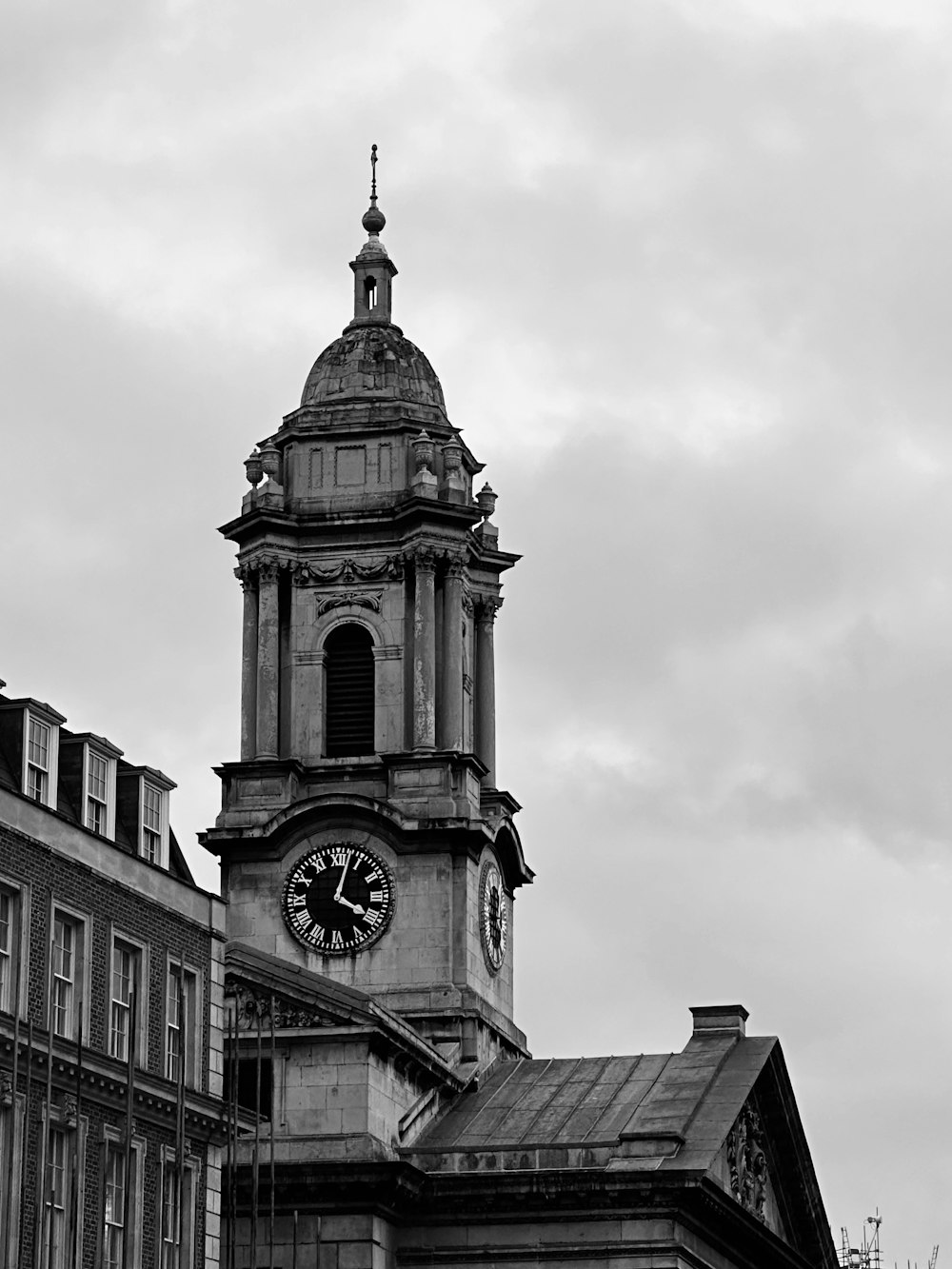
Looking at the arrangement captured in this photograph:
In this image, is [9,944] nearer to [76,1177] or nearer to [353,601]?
[76,1177]

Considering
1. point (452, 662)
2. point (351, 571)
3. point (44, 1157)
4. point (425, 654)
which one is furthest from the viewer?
point (351, 571)

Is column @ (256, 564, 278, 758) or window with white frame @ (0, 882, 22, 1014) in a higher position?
column @ (256, 564, 278, 758)

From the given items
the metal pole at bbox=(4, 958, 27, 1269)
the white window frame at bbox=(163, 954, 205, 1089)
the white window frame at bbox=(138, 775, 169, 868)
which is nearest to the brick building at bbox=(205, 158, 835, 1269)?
the white window frame at bbox=(163, 954, 205, 1089)

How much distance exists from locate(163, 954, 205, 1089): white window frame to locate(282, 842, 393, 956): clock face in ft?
87.1

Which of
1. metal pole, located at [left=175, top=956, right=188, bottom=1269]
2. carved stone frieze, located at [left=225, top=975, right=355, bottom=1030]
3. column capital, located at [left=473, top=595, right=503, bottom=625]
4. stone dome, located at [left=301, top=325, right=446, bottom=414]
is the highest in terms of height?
stone dome, located at [left=301, top=325, right=446, bottom=414]

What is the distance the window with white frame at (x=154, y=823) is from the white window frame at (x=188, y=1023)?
2.45 meters

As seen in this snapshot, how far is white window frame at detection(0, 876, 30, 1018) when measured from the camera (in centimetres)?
6119

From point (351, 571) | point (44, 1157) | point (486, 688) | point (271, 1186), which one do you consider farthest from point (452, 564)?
point (44, 1157)

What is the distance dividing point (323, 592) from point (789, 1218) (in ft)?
79.8

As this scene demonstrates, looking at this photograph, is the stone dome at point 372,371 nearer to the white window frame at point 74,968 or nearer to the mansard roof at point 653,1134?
the mansard roof at point 653,1134

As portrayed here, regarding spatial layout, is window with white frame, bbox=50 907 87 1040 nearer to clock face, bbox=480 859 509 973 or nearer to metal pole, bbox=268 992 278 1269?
metal pole, bbox=268 992 278 1269

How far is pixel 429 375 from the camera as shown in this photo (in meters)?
106

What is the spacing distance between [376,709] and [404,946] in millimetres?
7859

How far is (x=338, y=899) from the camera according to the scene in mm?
96062
